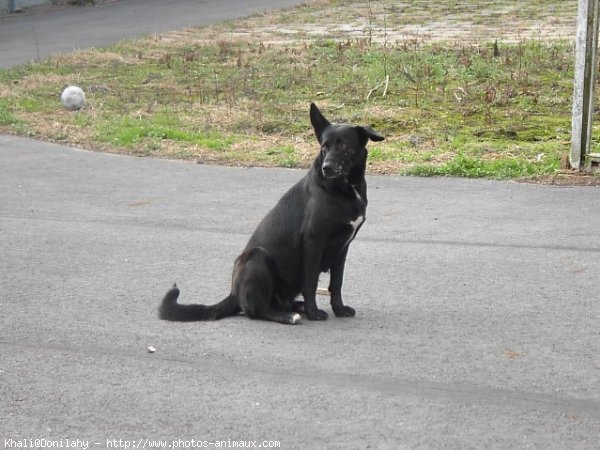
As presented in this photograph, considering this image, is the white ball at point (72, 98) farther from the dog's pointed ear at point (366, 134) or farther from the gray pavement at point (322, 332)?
the dog's pointed ear at point (366, 134)

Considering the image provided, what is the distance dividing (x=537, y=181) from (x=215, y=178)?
11.0ft

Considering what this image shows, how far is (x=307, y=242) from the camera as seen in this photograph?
6.41m

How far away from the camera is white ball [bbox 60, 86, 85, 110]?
49.4ft

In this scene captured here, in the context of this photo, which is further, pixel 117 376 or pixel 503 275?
pixel 503 275

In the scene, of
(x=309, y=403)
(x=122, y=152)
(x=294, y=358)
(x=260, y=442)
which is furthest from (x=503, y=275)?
(x=122, y=152)

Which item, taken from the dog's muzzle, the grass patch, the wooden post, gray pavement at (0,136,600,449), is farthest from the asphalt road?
the dog's muzzle

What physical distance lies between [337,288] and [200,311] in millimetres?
878

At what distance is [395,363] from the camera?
589 centimetres

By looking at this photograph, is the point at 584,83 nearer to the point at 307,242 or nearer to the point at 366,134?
the point at 366,134

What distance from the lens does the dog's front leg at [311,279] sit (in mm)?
6395

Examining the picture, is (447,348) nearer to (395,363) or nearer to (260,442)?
(395,363)

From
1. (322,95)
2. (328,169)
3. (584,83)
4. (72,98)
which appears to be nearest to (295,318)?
(328,169)

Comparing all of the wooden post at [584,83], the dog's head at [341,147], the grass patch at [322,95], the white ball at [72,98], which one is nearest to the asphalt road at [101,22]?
the grass patch at [322,95]

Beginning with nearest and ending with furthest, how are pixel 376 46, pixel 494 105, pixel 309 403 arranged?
pixel 309 403 → pixel 494 105 → pixel 376 46
